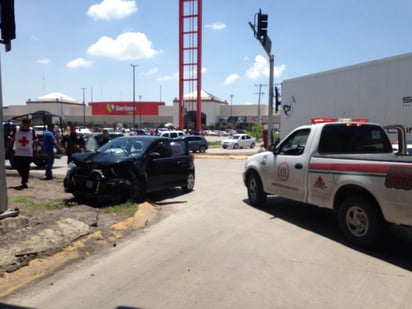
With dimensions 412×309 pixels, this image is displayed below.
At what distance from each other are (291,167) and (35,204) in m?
5.07

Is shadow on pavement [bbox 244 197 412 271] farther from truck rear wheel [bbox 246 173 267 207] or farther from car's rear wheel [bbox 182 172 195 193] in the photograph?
car's rear wheel [bbox 182 172 195 193]

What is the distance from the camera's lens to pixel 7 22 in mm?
6086

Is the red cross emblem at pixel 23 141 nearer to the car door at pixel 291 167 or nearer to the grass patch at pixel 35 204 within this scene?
the grass patch at pixel 35 204

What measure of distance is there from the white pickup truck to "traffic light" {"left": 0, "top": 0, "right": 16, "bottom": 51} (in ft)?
17.3

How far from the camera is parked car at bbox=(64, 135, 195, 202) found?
27.1ft

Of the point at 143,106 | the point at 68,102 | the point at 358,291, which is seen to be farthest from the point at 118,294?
the point at 68,102

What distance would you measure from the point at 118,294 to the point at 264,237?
2.93m

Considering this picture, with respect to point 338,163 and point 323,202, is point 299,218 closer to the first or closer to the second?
point 323,202

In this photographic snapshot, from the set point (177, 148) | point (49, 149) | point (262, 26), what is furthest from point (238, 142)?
point (177, 148)

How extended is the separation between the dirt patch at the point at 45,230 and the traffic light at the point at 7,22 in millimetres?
2796

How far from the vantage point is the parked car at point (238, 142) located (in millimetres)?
41844

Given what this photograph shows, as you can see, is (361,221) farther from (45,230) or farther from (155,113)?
(155,113)

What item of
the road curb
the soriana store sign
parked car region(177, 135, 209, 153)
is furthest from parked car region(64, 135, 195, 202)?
the soriana store sign

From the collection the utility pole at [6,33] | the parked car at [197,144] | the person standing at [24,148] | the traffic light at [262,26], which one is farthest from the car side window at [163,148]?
the parked car at [197,144]
